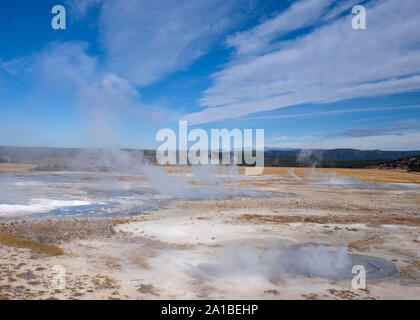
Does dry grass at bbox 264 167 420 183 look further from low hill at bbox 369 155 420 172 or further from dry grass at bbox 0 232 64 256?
dry grass at bbox 0 232 64 256

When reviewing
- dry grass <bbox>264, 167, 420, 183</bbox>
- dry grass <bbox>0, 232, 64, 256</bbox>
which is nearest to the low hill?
dry grass <bbox>264, 167, 420, 183</bbox>

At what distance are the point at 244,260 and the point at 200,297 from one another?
129 inches

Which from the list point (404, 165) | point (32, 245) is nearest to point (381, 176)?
point (404, 165)

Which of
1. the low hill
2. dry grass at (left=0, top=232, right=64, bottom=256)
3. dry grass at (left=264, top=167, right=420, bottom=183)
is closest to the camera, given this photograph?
dry grass at (left=0, top=232, right=64, bottom=256)

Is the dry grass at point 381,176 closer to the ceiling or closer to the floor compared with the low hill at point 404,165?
closer to the floor

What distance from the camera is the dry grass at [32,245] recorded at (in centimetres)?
1053

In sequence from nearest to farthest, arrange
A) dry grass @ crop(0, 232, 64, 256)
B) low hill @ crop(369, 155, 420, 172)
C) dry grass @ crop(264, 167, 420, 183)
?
1. dry grass @ crop(0, 232, 64, 256)
2. dry grass @ crop(264, 167, 420, 183)
3. low hill @ crop(369, 155, 420, 172)

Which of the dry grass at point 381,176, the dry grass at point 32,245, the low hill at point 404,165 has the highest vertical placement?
the low hill at point 404,165

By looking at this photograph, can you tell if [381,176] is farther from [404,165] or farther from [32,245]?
[32,245]

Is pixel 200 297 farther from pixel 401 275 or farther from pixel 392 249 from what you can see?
pixel 392 249

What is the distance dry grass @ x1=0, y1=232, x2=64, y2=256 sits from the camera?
414 inches

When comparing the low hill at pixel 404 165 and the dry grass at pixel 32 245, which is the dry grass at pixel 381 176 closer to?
the low hill at pixel 404 165

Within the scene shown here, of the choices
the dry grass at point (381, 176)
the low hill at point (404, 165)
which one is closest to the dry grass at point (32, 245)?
the dry grass at point (381, 176)

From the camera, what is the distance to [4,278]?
792 centimetres
